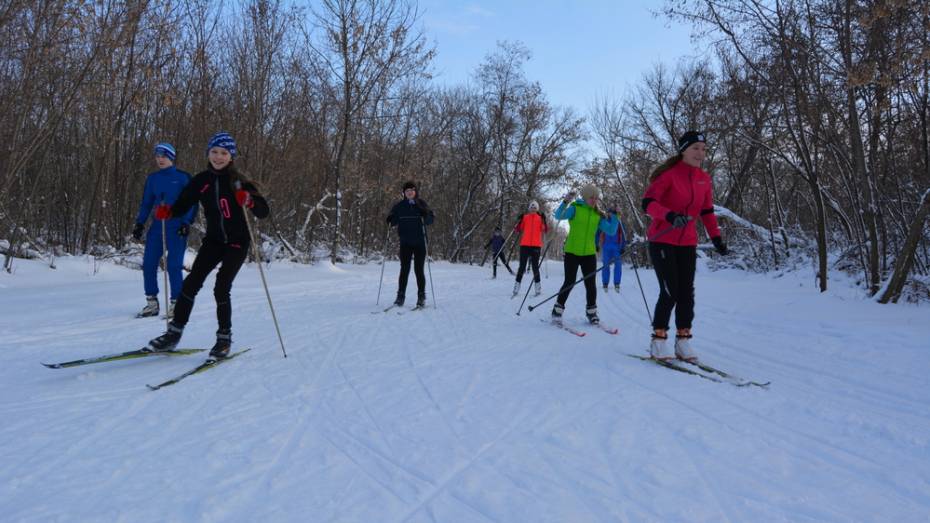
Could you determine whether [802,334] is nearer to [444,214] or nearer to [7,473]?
[7,473]

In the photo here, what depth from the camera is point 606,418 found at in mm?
3199

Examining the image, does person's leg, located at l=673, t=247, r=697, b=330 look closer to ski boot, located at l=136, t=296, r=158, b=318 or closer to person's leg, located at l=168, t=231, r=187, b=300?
person's leg, located at l=168, t=231, r=187, b=300

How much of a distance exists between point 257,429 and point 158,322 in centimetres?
423

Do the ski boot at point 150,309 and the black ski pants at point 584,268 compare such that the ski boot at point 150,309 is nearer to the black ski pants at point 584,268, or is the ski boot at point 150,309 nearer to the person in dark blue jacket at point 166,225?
the person in dark blue jacket at point 166,225

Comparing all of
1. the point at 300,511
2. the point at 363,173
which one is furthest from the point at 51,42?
the point at 363,173

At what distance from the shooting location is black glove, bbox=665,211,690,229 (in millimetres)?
4492

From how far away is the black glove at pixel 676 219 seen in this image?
4492 millimetres

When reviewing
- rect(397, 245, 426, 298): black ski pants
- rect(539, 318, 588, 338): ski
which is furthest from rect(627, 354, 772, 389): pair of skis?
rect(397, 245, 426, 298): black ski pants

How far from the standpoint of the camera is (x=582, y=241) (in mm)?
7023

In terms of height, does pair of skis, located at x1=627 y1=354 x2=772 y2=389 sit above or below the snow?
above

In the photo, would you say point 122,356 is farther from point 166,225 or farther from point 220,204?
point 166,225

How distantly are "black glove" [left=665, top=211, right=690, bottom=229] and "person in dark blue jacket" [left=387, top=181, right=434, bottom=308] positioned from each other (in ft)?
14.7

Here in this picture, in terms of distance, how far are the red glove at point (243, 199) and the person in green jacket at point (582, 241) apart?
3999 mm

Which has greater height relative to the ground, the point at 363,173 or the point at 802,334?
the point at 363,173
